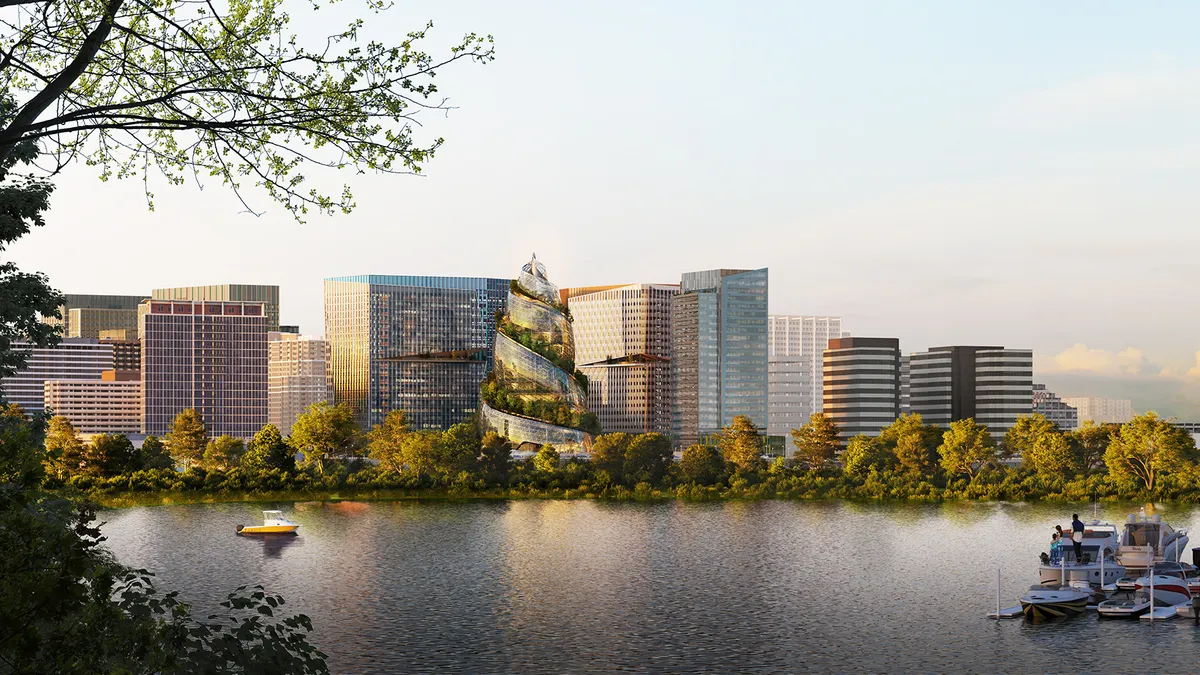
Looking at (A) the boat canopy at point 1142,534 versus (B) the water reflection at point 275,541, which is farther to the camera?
(B) the water reflection at point 275,541

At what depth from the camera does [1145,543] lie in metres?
55.1

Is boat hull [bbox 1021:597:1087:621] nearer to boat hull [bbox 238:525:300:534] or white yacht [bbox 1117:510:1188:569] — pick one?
white yacht [bbox 1117:510:1188:569]

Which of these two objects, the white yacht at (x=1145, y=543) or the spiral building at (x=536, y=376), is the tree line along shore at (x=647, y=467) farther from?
the spiral building at (x=536, y=376)

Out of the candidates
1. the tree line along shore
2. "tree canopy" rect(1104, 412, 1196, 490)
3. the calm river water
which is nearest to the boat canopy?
the calm river water

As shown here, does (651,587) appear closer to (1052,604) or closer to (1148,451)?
(1052,604)

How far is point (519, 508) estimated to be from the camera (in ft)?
311

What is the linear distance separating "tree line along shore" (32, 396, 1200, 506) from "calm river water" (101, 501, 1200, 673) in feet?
34.5

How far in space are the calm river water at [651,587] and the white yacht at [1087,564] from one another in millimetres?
1741

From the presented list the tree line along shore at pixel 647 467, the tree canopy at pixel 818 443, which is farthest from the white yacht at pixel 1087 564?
the tree canopy at pixel 818 443

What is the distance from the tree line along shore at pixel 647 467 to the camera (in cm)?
9994

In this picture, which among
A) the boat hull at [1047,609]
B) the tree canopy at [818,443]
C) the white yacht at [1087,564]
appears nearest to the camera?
the boat hull at [1047,609]

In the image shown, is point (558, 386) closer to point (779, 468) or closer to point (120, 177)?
point (779, 468)

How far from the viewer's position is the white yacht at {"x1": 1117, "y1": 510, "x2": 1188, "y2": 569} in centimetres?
5328

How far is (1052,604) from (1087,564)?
8225 millimetres
